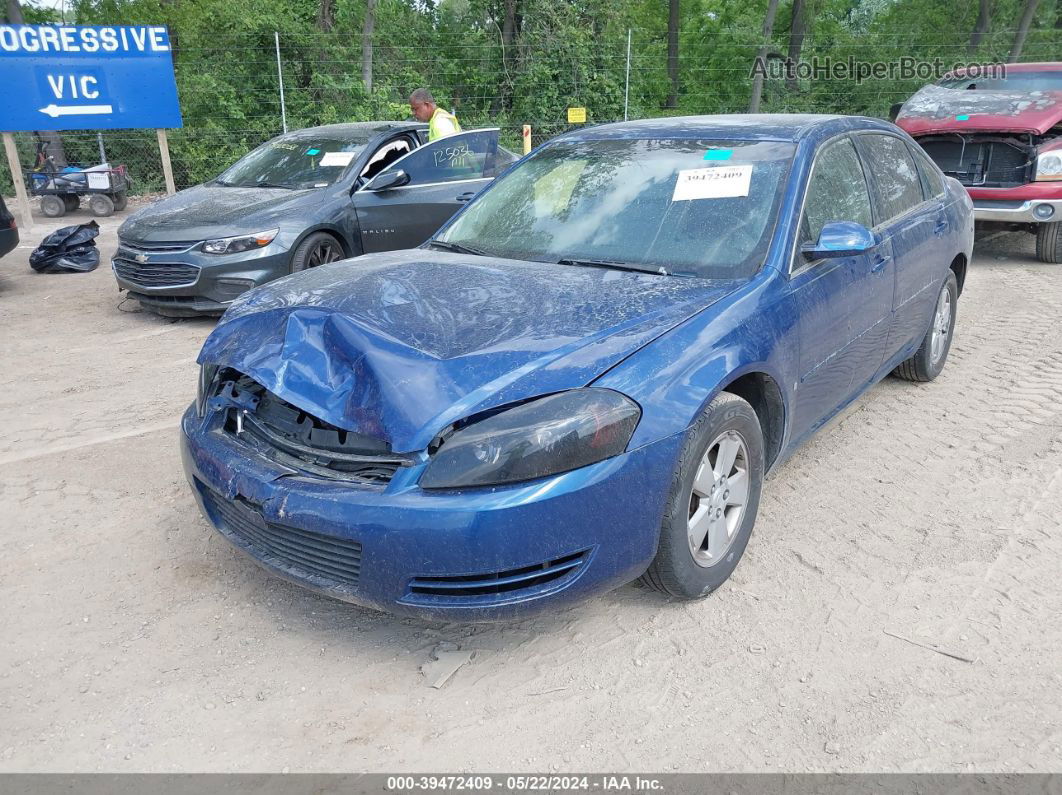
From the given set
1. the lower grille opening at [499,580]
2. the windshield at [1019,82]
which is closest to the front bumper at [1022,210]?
the windshield at [1019,82]

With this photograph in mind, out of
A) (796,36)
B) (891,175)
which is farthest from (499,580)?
(796,36)

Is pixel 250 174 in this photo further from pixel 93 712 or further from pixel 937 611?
pixel 937 611

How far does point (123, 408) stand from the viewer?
5094 mm

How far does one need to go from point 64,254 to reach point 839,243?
8.66 m

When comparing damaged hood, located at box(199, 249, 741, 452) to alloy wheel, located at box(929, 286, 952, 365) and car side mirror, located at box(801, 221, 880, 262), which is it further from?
alloy wheel, located at box(929, 286, 952, 365)

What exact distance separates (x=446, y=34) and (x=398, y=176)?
14.3 metres

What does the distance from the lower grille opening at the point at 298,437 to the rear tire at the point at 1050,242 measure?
8455mm

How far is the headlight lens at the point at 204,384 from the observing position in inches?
125

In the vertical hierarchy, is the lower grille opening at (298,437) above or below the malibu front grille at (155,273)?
above

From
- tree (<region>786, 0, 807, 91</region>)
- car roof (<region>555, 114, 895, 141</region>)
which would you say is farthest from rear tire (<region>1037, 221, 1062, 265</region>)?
tree (<region>786, 0, 807, 91</region>)

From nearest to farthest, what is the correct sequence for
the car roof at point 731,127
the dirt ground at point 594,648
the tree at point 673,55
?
the dirt ground at point 594,648 → the car roof at point 731,127 → the tree at point 673,55

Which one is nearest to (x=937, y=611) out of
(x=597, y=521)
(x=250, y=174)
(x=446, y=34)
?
(x=597, y=521)

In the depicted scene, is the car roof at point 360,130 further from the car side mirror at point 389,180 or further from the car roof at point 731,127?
the car roof at point 731,127

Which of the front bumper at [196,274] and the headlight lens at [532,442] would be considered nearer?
the headlight lens at [532,442]
